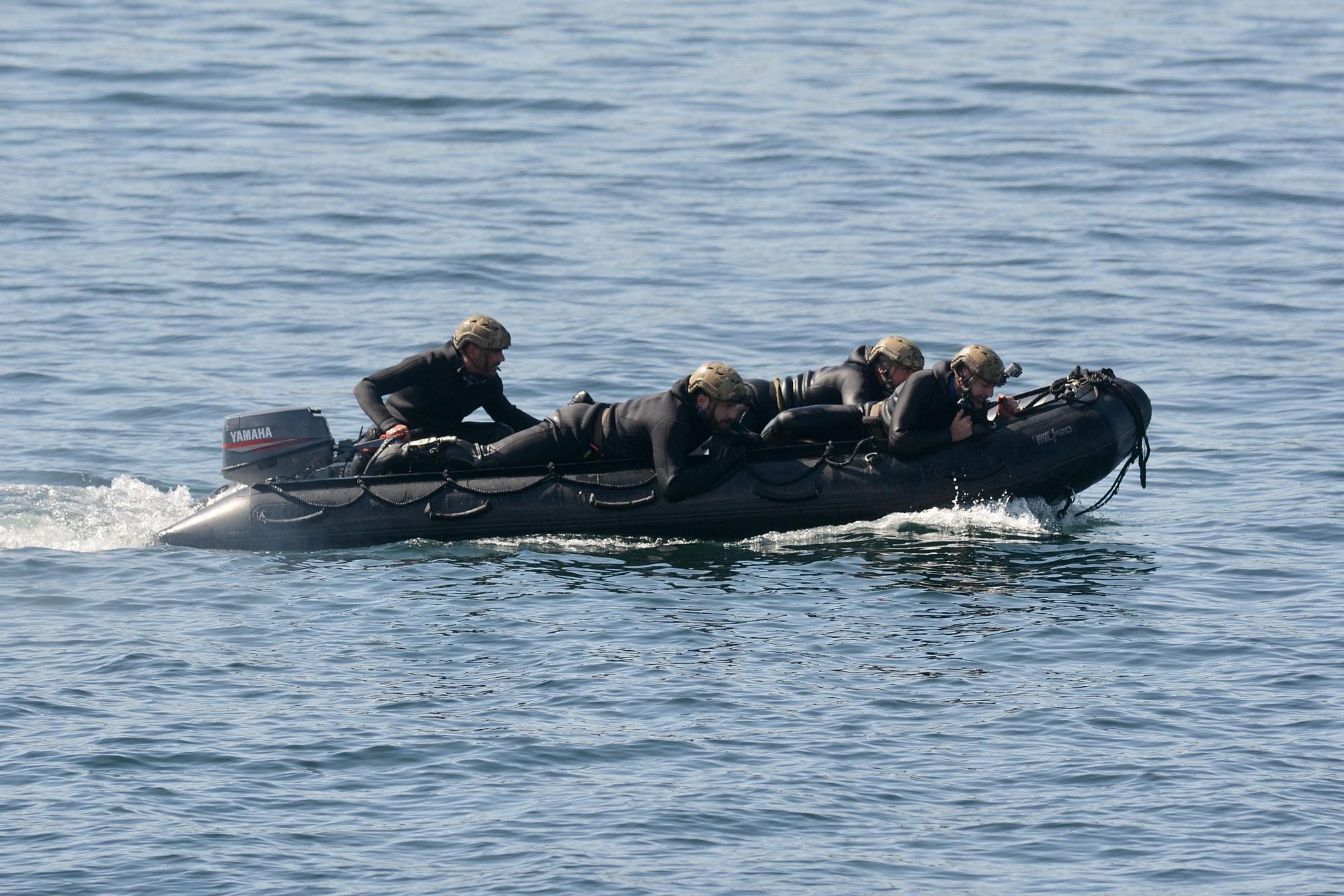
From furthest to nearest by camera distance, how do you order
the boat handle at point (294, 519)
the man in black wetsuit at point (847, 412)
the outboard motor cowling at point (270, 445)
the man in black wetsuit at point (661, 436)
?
the outboard motor cowling at point (270, 445) < the man in black wetsuit at point (847, 412) < the boat handle at point (294, 519) < the man in black wetsuit at point (661, 436)

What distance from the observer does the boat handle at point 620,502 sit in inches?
533

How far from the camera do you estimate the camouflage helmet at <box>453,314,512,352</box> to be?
1365cm

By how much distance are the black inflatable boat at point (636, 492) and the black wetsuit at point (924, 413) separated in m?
0.11

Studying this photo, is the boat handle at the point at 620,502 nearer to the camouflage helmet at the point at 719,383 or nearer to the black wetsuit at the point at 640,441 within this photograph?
the black wetsuit at the point at 640,441

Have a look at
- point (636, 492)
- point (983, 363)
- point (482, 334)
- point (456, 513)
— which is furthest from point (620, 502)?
point (983, 363)

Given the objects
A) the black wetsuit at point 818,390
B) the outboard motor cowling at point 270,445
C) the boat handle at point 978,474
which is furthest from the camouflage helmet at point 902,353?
the outboard motor cowling at point 270,445

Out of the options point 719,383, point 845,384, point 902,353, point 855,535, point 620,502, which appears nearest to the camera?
point 719,383

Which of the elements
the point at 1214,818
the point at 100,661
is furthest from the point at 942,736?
the point at 100,661

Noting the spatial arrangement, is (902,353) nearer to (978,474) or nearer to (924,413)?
(924,413)

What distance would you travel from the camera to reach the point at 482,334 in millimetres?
13648

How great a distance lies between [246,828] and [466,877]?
3.86 ft

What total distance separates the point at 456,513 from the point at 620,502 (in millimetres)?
1131

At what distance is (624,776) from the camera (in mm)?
9703

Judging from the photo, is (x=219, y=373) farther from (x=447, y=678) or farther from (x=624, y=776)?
(x=624, y=776)
